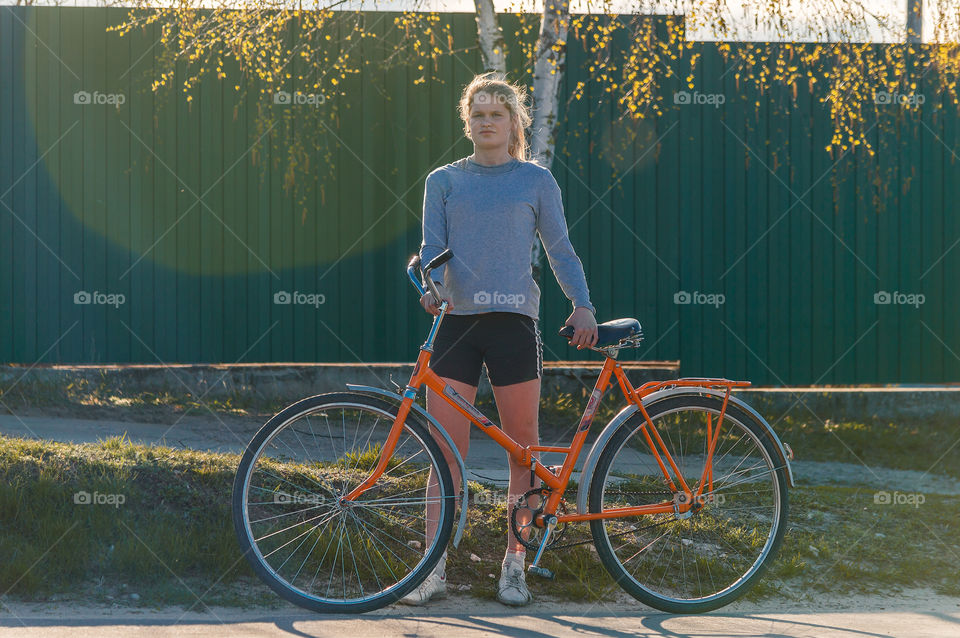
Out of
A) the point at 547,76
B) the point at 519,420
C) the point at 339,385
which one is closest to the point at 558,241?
the point at 519,420

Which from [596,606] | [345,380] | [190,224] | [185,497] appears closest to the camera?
[596,606]

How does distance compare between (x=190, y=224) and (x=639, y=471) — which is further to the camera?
(x=190, y=224)

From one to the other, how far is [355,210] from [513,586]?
534cm

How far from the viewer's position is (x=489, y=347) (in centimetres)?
330

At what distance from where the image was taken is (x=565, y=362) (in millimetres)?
7887

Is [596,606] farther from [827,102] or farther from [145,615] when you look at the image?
[827,102]

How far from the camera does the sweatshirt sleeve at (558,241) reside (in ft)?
11.0

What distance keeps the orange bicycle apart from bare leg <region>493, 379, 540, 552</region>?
0.20 ft

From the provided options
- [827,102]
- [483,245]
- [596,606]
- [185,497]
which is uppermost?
[827,102]

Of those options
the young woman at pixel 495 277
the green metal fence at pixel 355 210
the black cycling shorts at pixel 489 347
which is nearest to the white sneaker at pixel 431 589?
the young woman at pixel 495 277

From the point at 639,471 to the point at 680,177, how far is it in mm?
4248

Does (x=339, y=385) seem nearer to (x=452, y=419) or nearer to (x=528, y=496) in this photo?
(x=452, y=419)

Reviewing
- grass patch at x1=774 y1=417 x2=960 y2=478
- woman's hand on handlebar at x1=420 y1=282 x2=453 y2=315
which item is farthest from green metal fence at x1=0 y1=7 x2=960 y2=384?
woman's hand on handlebar at x1=420 y1=282 x2=453 y2=315

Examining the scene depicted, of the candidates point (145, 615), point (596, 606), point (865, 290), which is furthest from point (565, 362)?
point (145, 615)
